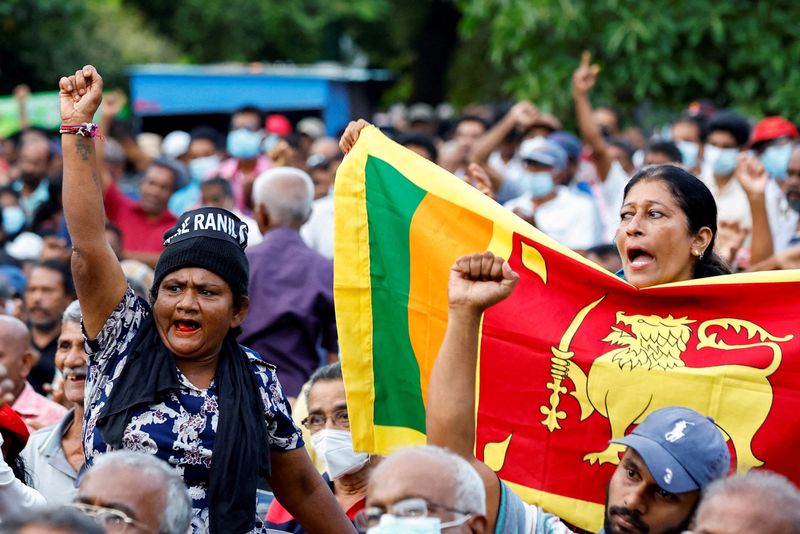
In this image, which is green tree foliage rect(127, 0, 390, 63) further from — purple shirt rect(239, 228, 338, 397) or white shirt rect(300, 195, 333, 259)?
purple shirt rect(239, 228, 338, 397)

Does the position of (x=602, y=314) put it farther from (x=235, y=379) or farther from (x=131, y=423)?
(x=131, y=423)

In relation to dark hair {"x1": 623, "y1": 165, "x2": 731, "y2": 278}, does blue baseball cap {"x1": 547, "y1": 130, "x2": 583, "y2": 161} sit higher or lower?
higher

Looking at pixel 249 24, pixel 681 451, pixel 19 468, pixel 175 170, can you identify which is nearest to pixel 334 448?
pixel 19 468

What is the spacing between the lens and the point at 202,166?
13.8 metres

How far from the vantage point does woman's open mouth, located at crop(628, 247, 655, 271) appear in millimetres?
5113

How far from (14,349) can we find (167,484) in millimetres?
3204

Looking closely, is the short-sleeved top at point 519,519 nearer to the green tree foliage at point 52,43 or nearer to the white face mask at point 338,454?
the white face mask at point 338,454

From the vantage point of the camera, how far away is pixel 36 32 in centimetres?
2355

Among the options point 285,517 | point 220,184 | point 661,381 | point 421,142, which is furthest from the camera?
point 421,142

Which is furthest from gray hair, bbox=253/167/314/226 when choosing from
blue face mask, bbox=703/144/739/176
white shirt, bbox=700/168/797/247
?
blue face mask, bbox=703/144/739/176

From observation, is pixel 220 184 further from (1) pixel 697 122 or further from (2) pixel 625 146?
(1) pixel 697 122

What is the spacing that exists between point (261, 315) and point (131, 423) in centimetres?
331

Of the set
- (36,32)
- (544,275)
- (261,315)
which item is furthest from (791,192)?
(36,32)

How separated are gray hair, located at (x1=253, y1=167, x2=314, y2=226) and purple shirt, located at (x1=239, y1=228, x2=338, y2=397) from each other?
0.19 metres
